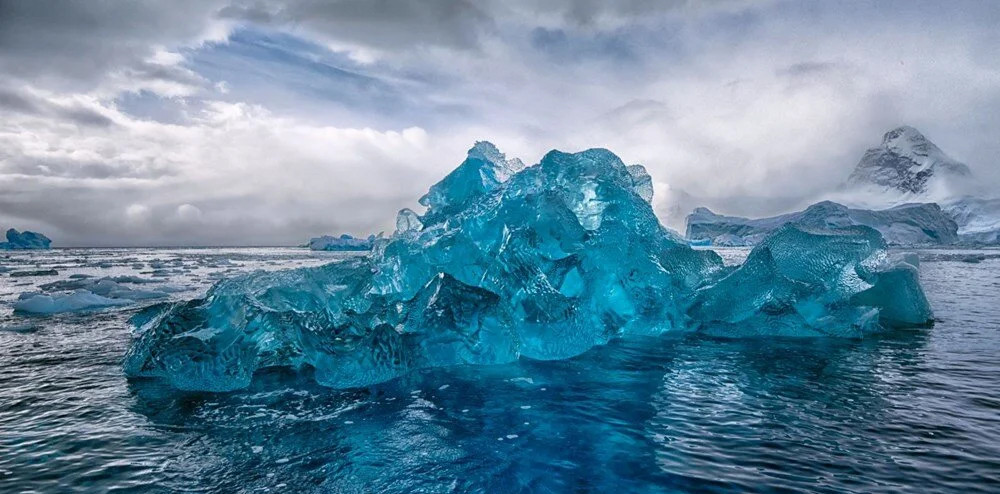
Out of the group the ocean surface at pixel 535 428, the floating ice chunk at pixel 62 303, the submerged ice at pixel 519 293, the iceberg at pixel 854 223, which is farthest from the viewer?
the iceberg at pixel 854 223

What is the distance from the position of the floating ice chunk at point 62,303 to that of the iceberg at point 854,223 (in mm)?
78144

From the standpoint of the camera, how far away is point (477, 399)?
6281 millimetres

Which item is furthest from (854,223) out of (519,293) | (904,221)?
(519,293)

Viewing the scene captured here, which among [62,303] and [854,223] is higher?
[854,223]

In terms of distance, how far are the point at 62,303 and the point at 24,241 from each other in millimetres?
103629

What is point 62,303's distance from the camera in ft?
47.9

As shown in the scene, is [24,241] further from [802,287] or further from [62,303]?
[802,287]

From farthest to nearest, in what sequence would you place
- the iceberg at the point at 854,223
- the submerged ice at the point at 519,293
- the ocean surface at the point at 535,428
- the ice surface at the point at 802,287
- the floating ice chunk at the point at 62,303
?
the iceberg at the point at 854,223, the floating ice chunk at the point at 62,303, the ice surface at the point at 802,287, the submerged ice at the point at 519,293, the ocean surface at the point at 535,428

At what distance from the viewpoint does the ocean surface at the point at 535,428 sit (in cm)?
396

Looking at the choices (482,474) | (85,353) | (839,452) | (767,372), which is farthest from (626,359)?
(85,353)

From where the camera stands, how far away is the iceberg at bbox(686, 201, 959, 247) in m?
83.1

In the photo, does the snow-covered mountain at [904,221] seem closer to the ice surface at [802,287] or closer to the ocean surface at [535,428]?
the ice surface at [802,287]

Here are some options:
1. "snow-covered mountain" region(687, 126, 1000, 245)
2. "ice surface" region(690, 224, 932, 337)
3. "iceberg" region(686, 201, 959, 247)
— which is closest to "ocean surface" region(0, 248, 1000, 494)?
"ice surface" region(690, 224, 932, 337)

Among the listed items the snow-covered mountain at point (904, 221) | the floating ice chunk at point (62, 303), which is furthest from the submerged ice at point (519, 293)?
the snow-covered mountain at point (904, 221)
